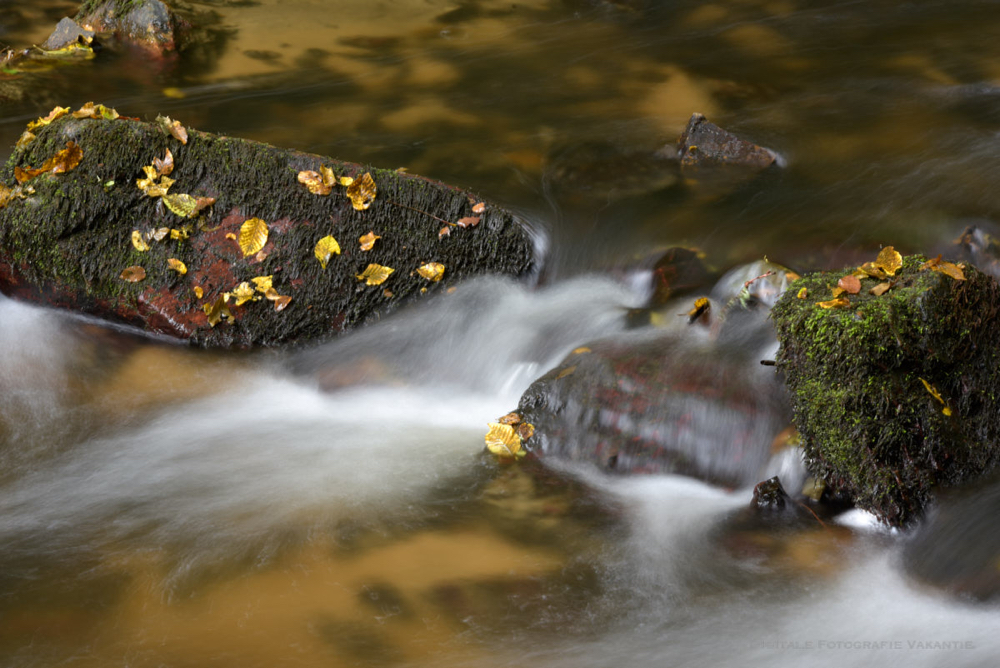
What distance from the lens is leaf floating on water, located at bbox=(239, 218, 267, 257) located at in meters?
5.27

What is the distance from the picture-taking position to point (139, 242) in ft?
17.5

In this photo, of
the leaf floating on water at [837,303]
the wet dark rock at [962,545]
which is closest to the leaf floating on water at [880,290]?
the leaf floating on water at [837,303]

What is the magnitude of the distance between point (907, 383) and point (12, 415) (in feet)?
14.9

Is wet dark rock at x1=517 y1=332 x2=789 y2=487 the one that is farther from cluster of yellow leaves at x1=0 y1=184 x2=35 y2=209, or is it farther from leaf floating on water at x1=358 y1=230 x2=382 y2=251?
cluster of yellow leaves at x1=0 y1=184 x2=35 y2=209

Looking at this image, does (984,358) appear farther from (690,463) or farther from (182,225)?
(182,225)

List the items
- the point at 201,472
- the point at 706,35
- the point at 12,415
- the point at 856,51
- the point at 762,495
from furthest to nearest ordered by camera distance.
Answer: the point at 706,35 → the point at 856,51 → the point at 12,415 → the point at 201,472 → the point at 762,495

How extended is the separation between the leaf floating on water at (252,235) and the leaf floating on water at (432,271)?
3.13 feet

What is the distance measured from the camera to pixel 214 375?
5184 mm

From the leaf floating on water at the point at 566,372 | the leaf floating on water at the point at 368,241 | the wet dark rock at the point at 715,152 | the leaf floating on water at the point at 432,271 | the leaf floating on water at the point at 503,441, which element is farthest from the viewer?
the wet dark rock at the point at 715,152

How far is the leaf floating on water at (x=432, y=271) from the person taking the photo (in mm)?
5480

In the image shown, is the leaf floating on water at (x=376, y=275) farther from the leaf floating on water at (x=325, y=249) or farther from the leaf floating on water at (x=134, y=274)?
the leaf floating on water at (x=134, y=274)

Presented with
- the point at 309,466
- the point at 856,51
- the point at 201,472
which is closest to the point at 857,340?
the point at 309,466

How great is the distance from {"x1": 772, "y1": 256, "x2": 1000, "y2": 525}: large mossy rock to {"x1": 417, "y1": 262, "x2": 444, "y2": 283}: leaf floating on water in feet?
7.53

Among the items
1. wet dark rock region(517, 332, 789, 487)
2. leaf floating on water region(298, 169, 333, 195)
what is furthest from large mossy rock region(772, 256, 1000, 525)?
leaf floating on water region(298, 169, 333, 195)
